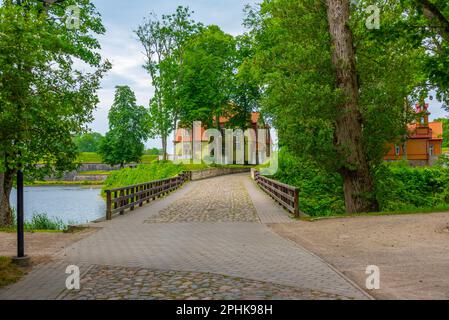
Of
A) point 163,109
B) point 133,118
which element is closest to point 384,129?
point 163,109

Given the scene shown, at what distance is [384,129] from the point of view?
51.2 feet

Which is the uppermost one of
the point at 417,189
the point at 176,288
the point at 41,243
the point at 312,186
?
the point at 176,288

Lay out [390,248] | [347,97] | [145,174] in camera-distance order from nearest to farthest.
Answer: [390,248] < [347,97] < [145,174]

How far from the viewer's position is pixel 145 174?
4297 cm

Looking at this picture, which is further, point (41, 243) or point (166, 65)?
point (166, 65)

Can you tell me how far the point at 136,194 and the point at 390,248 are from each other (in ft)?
37.7

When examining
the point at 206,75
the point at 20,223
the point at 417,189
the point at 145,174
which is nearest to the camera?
the point at 20,223

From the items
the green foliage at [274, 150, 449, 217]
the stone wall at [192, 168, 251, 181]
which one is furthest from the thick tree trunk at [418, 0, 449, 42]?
the stone wall at [192, 168, 251, 181]

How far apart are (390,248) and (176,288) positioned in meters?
4.99

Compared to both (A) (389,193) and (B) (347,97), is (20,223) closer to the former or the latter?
(B) (347,97)

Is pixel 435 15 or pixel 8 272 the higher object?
pixel 435 15

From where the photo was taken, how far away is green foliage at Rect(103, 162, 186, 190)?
39.9 m

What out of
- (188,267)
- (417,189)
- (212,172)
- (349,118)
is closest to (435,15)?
(349,118)
